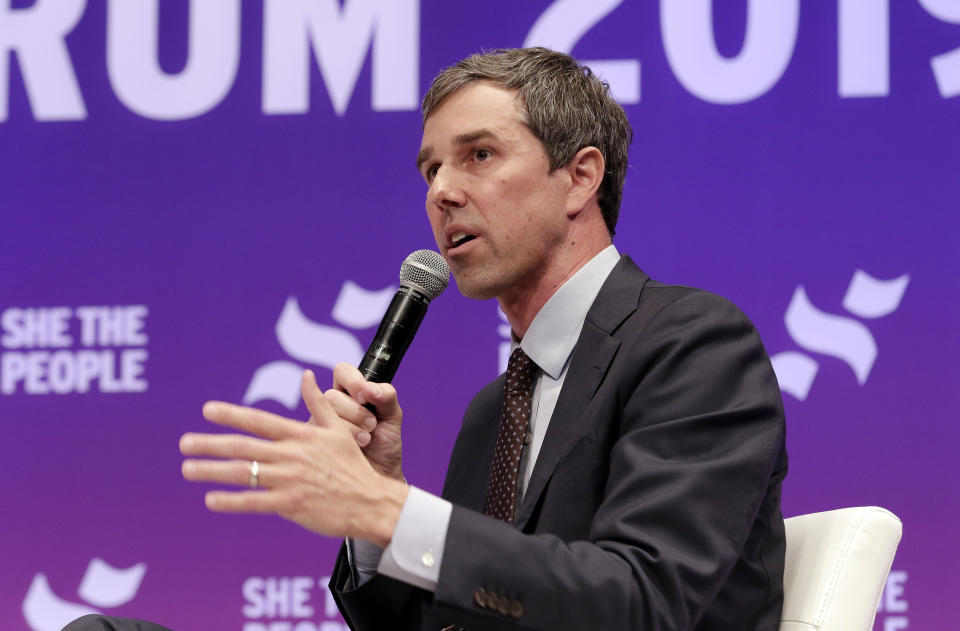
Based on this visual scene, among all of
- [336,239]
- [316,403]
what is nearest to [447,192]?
[316,403]

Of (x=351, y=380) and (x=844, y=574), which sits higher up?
(x=351, y=380)

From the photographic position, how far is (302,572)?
8.89 feet

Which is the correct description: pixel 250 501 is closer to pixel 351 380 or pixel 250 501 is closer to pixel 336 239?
pixel 351 380

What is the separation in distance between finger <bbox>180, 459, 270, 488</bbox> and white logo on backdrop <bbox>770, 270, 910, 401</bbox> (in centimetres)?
176

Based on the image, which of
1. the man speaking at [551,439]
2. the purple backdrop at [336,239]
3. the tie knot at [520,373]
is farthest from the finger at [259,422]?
the purple backdrop at [336,239]

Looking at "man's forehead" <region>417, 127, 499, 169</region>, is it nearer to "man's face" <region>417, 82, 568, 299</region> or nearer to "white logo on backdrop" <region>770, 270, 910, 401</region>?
"man's face" <region>417, 82, 568, 299</region>

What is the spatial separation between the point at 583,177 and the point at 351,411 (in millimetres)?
607

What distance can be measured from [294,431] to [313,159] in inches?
72.5

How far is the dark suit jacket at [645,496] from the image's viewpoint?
3.71 feet

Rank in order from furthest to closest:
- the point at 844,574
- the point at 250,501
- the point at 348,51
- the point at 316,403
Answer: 1. the point at 348,51
2. the point at 844,574
3. the point at 316,403
4. the point at 250,501

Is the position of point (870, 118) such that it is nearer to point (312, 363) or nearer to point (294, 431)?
point (312, 363)

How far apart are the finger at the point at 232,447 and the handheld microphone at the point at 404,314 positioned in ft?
1.41

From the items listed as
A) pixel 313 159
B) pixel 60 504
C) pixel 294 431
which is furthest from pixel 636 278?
pixel 60 504

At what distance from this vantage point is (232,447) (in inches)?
43.2
